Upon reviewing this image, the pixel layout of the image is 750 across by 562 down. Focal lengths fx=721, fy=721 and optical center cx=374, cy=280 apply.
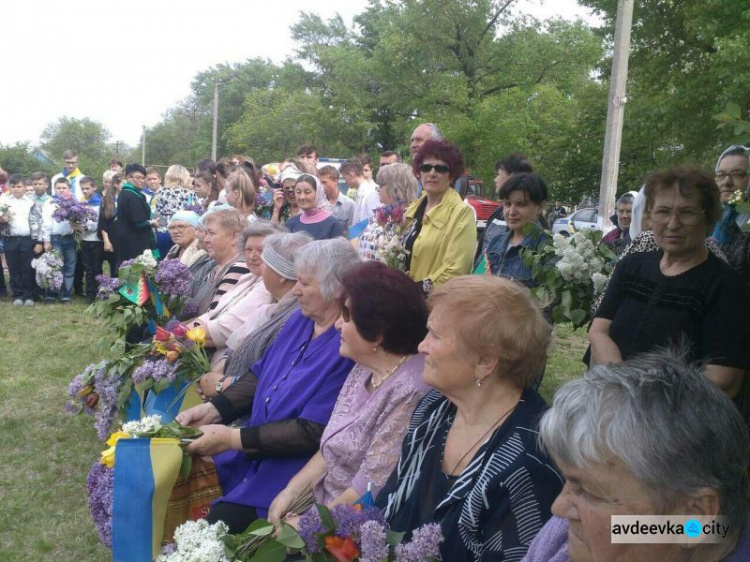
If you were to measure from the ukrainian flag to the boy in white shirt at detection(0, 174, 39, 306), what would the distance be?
8.77 metres

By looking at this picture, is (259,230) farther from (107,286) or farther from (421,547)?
(421,547)

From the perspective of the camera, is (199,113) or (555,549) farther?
(199,113)

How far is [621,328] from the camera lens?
302 cm

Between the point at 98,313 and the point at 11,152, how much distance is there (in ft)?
99.8

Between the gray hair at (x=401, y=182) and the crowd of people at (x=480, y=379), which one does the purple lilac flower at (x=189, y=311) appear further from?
the gray hair at (x=401, y=182)

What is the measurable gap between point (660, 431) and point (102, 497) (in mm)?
2525

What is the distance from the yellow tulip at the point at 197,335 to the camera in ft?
13.3

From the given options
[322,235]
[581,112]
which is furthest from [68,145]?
[322,235]

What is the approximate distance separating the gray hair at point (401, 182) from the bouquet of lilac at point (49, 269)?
678 centimetres

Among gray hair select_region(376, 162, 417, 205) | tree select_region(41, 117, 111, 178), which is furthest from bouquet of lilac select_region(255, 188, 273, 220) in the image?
tree select_region(41, 117, 111, 178)

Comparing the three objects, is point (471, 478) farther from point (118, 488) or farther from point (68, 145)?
point (68, 145)

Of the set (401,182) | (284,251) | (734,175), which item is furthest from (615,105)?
(284,251)

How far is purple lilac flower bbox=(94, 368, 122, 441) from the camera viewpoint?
430 cm

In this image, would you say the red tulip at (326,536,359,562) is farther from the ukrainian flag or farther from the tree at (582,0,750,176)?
the tree at (582,0,750,176)
